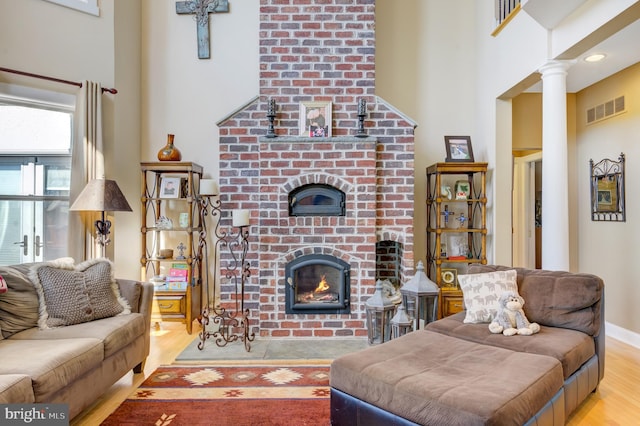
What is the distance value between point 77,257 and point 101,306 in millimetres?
1254

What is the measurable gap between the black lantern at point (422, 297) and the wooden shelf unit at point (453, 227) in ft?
3.79

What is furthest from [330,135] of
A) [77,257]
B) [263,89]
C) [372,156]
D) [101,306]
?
[77,257]

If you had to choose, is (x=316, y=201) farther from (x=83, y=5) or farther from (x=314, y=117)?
(x=83, y=5)

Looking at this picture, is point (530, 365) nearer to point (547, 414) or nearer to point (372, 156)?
point (547, 414)

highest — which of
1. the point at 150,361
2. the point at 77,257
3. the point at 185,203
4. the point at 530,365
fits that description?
the point at 185,203

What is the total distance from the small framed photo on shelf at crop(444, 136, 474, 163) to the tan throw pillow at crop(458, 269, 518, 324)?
173 centimetres

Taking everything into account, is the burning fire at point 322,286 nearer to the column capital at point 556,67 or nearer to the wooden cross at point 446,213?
the wooden cross at point 446,213

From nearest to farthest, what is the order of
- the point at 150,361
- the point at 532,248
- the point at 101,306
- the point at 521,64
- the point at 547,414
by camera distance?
1. the point at 547,414
2. the point at 101,306
3. the point at 150,361
4. the point at 521,64
5. the point at 532,248

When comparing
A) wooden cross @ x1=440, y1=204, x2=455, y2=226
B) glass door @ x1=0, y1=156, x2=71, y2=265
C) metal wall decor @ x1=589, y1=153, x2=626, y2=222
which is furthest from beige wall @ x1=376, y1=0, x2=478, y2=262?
glass door @ x1=0, y1=156, x2=71, y2=265

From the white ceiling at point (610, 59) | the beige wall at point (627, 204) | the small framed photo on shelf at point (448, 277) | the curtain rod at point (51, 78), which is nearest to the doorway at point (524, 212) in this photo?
the beige wall at point (627, 204)

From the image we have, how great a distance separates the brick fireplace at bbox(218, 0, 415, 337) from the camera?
143 inches

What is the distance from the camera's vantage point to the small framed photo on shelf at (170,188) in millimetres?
4055

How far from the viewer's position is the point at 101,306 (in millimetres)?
2611

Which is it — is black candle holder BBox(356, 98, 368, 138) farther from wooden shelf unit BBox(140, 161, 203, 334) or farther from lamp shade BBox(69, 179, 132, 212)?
lamp shade BBox(69, 179, 132, 212)
